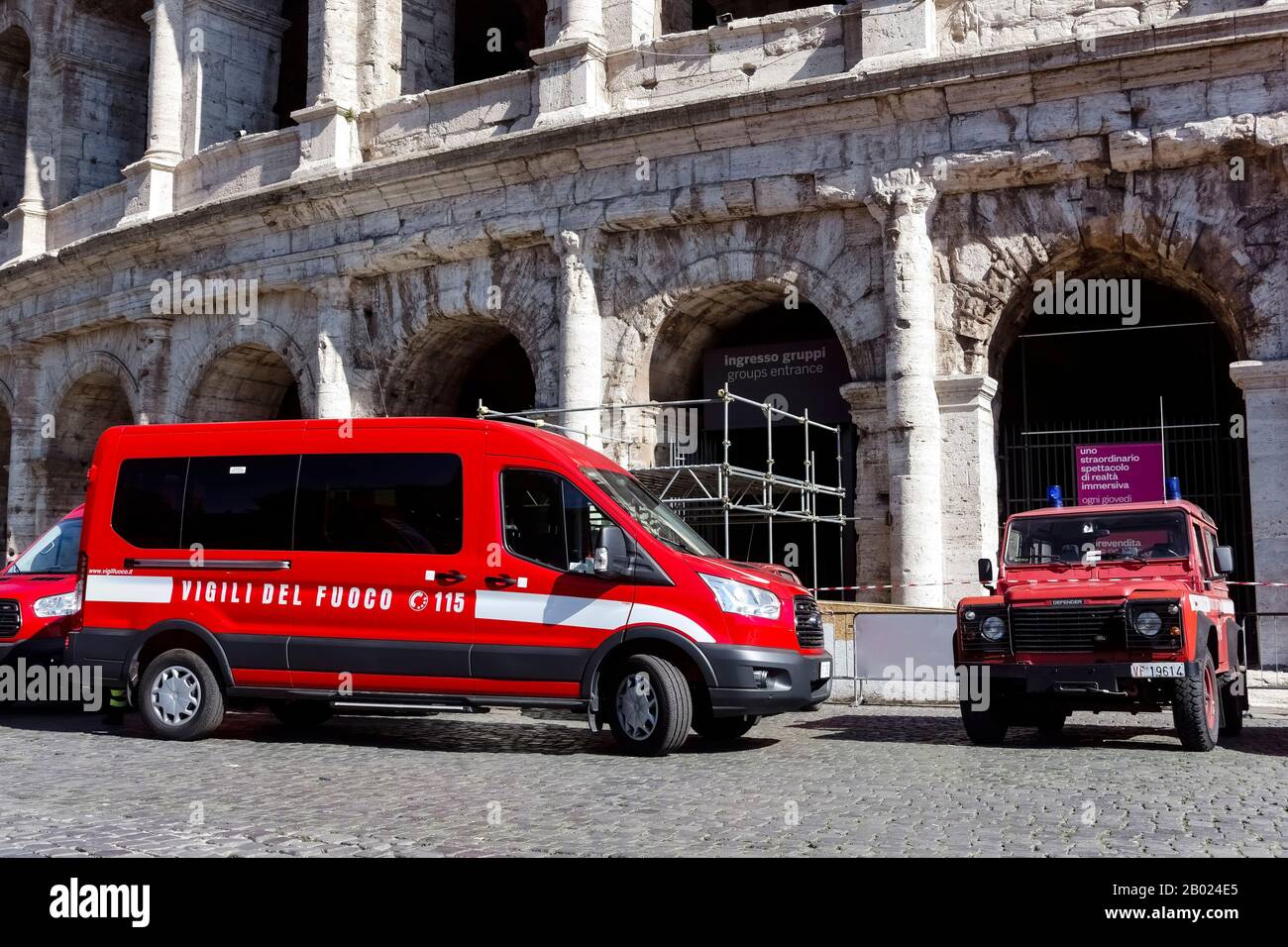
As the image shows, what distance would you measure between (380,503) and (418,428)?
1.93 ft

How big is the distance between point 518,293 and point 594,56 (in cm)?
309

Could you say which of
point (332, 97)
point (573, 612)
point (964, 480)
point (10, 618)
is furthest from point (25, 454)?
point (573, 612)

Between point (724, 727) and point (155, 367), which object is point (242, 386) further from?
point (724, 727)

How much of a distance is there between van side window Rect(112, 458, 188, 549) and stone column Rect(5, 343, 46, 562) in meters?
14.8

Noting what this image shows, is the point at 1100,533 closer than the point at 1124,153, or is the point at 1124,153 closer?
the point at 1100,533

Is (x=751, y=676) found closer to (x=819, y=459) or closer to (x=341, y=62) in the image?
(x=819, y=459)

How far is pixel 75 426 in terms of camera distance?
941 inches

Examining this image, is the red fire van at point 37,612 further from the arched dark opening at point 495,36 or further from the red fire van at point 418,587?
the arched dark opening at point 495,36

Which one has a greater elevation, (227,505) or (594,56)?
(594,56)

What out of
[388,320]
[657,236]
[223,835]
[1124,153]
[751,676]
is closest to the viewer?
[223,835]

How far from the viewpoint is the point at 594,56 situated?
16938 mm

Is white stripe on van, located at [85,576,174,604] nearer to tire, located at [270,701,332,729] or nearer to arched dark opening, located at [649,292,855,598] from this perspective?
tire, located at [270,701,332,729]

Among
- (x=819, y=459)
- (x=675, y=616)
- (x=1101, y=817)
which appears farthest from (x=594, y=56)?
(x=1101, y=817)

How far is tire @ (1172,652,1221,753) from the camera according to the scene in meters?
8.83
